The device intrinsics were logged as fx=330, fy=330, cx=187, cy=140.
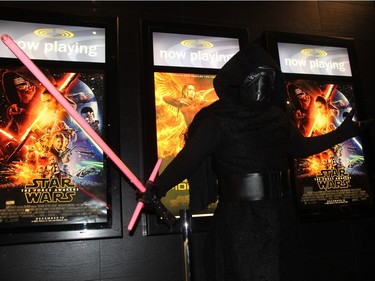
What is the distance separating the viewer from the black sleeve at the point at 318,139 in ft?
5.65

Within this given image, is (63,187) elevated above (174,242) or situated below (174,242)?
above

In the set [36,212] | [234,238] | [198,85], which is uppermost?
[198,85]

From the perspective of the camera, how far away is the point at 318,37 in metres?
3.18

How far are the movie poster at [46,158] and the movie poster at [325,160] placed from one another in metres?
1.66

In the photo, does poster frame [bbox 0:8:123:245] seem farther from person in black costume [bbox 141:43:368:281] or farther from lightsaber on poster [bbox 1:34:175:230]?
lightsaber on poster [bbox 1:34:175:230]

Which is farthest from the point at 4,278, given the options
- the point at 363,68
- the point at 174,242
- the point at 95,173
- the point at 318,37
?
the point at 363,68

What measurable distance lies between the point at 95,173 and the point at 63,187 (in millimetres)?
237

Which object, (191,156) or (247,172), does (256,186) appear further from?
(191,156)

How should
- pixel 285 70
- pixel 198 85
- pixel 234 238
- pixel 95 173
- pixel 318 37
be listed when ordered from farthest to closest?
pixel 318 37 < pixel 285 70 < pixel 198 85 < pixel 95 173 < pixel 234 238

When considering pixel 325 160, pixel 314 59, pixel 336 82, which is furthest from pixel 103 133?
pixel 336 82

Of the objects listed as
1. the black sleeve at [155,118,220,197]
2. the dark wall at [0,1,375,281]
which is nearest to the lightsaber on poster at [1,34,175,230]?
the black sleeve at [155,118,220,197]

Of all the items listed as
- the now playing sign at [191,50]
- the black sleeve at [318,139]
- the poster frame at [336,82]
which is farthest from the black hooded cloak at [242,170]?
the poster frame at [336,82]

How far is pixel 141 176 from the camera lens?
259 centimetres

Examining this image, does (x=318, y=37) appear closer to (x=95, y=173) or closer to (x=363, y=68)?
(x=363, y=68)
